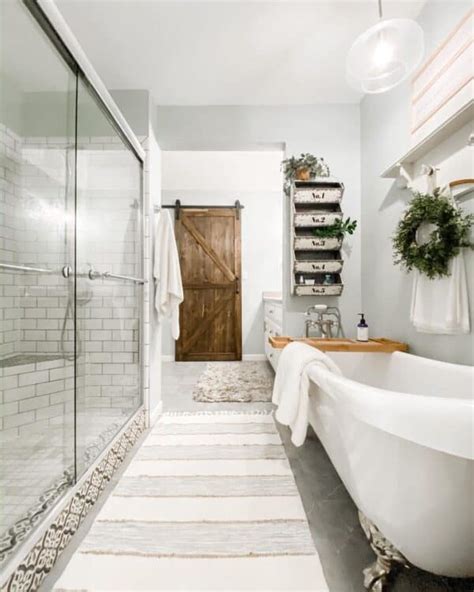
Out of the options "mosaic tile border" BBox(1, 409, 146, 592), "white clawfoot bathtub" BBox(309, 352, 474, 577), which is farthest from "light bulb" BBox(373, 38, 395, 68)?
"mosaic tile border" BBox(1, 409, 146, 592)

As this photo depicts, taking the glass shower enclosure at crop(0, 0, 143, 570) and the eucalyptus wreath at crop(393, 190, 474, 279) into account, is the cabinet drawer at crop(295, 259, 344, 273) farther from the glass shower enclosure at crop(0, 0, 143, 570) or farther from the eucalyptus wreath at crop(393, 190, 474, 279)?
the glass shower enclosure at crop(0, 0, 143, 570)

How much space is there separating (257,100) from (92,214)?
5.42ft

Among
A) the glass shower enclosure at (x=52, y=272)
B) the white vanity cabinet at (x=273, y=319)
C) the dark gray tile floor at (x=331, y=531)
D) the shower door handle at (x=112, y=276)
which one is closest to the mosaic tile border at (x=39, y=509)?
the glass shower enclosure at (x=52, y=272)

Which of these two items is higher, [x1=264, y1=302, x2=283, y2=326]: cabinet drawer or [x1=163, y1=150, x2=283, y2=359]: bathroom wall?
[x1=163, y1=150, x2=283, y2=359]: bathroom wall

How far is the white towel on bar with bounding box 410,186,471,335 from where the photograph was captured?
1.43 metres

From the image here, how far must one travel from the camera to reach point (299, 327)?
2.56 meters

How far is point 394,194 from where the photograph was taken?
2.07m

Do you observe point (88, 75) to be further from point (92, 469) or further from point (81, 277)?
point (92, 469)

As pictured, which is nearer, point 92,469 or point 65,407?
point 92,469

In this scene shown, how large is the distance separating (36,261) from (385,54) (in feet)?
6.35

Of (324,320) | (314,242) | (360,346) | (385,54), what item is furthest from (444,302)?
(385,54)

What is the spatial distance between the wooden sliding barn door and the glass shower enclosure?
2.24 meters

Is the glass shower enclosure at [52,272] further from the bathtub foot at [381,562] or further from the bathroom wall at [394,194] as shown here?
the bathroom wall at [394,194]

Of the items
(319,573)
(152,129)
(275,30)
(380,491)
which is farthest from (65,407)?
(275,30)
